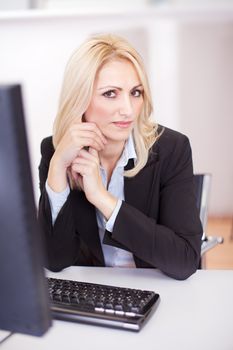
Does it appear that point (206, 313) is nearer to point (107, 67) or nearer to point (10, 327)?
point (10, 327)

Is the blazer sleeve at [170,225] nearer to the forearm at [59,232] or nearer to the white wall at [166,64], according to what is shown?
the forearm at [59,232]

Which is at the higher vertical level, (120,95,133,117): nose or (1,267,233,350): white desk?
(120,95,133,117): nose

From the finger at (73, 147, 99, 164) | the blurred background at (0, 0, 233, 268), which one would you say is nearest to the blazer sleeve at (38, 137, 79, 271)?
the finger at (73, 147, 99, 164)

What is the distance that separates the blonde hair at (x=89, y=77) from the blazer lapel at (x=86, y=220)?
139 mm

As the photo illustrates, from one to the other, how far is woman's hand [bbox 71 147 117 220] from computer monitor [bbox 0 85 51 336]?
1.77 ft

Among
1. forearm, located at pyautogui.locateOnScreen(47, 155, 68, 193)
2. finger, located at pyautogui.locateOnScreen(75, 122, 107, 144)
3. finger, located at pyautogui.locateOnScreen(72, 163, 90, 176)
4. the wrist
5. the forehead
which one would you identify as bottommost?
the wrist

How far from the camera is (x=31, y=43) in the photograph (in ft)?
10.1

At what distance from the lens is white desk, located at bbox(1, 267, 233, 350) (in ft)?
2.46

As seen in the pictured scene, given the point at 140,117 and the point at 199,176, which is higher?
the point at 140,117

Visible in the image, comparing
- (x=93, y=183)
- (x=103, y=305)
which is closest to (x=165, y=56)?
(x=93, y=183)

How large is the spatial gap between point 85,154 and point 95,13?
6.64ft

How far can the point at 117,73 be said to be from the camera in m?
1.16

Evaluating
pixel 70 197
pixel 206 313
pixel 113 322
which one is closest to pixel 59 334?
pixel 113 322

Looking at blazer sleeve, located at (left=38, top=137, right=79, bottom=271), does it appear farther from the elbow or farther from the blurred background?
the blurred background
